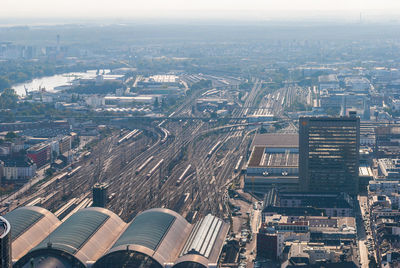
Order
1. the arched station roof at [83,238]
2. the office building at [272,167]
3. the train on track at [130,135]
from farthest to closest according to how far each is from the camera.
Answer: the train on track at [130,135] → the office building at [272,167] → the arched station roof at [83,238]

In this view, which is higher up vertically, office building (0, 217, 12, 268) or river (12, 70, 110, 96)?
office building (0, 217, 12, 268)

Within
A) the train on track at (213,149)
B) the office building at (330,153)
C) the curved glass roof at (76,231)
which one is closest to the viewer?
the curved glass roof at (76,231)

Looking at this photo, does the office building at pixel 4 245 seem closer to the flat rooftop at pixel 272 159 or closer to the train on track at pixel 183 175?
the train on track at pixel 183 175

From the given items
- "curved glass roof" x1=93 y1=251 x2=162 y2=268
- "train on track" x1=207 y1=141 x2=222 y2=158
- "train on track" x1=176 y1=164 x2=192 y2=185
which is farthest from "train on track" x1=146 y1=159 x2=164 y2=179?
"curved glass roof" x1=93 y1=251 x2=162 y2=268

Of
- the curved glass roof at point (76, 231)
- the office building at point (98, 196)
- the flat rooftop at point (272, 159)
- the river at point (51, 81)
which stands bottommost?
the river at point (51, 81)

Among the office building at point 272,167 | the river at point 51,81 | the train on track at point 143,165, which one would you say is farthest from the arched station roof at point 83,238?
the river at point 51,81

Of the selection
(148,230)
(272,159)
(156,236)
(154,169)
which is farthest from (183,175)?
(156,236)

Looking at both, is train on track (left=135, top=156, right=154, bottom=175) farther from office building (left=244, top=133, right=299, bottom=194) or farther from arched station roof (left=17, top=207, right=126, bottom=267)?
arched station roof (left=17, top=207, right=126, bottom=267)

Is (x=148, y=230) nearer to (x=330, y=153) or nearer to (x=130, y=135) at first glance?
(x=330, y=153)
